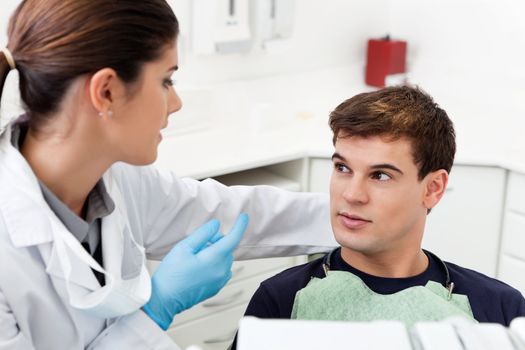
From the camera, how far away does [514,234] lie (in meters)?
2.48

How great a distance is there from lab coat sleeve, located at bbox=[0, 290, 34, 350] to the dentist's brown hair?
321 millimetres

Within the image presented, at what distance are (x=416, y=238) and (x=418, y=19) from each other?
188 centimetres

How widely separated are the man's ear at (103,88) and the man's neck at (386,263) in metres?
0.63

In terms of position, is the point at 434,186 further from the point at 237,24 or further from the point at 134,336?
the point at 237,24

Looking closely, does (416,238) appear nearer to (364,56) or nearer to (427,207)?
(427,207)

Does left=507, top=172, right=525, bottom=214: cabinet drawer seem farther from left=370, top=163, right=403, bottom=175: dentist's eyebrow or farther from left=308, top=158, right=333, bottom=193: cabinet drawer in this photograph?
left=370, top=163, right=403, bottom=175: dentist's eyebrow

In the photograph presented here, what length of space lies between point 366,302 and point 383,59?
193 cm

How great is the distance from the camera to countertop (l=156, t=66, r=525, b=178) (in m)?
2.42

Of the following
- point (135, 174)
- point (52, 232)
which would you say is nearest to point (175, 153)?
point (135, 174)

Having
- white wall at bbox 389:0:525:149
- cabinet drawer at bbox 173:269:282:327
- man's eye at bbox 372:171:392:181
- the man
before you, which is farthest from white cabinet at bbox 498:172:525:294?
man's eye at bbox 372:171:392:181

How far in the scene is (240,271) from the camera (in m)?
2.39

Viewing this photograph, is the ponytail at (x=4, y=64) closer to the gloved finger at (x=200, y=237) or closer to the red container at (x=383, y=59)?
the gloved finger at (x=200, y=237)

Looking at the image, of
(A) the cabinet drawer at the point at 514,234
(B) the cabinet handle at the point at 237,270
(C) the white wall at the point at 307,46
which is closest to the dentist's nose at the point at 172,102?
(B) the cabinet handle at the point at 237,270

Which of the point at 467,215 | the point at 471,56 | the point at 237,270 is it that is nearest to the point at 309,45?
the point at 471,56
